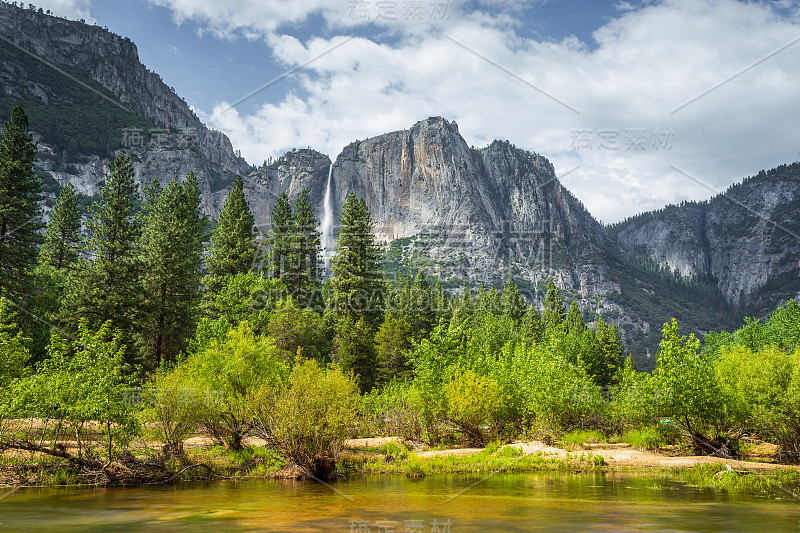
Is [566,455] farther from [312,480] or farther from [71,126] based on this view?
[71,126]

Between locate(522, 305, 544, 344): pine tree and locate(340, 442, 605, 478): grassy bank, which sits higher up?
locate(522, 305, 544, 344): pine tree

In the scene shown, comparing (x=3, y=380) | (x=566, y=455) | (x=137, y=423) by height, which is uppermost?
(x=3, y=380)

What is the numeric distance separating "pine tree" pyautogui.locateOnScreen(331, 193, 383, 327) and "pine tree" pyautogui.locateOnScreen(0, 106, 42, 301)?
1163 inches

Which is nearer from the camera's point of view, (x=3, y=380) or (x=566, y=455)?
(x=3, y=380)

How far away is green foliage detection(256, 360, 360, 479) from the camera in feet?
68.2

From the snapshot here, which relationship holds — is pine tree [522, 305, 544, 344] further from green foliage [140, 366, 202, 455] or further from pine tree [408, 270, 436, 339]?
green foliage [140, 366, 202, 455]

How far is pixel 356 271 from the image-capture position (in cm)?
5888

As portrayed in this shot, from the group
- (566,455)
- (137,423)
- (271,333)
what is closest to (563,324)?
(271,333)

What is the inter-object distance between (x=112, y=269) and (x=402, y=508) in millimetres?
38758

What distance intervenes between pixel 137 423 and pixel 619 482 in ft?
67.8

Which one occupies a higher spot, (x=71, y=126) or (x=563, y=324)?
(x=71, y=126)

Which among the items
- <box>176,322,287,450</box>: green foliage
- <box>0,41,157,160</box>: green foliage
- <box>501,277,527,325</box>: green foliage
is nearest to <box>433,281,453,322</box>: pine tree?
<box>501,277,527,325</box>: green foliage

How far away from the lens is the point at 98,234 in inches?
1766

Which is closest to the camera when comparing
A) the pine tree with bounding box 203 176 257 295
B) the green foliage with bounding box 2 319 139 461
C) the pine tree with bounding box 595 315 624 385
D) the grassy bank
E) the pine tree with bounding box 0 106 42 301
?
the green foliage with bounding box 2 319 139 461
